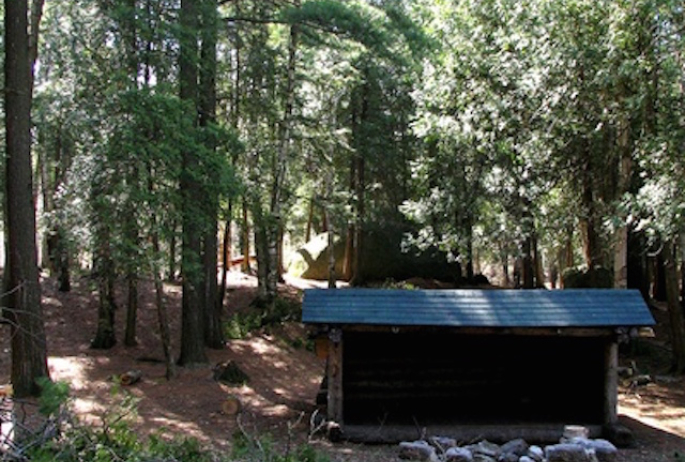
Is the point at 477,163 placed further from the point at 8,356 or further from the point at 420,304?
the point at 8,356

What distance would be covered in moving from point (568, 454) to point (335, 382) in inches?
133

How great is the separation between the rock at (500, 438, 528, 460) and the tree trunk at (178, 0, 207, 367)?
6.37 metres

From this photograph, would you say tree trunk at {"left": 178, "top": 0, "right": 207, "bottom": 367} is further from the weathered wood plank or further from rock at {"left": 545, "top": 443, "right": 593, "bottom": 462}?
rock at {"left": 545, "top": 443, "right": 593, "bottom": 462}

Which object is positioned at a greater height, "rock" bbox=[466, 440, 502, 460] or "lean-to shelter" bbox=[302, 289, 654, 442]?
"lean-to shelter" bbox=[302, 289, 654, 442]

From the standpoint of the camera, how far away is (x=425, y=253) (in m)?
23.8

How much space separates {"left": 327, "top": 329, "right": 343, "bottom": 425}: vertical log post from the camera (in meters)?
9.50

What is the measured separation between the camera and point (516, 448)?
8680mm

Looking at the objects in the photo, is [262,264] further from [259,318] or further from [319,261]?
[319,261]

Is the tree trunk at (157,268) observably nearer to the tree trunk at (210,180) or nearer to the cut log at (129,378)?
the cut log at (129,378)

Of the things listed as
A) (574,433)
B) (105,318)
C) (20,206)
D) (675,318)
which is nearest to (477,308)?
(574,433)

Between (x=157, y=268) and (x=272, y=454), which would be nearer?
(x=272, y=454)

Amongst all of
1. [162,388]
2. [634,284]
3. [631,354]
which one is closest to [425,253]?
[634,284]

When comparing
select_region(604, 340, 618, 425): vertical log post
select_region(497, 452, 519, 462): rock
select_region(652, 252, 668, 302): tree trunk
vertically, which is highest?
select_region(652, 252, 668, 302): tree trunk

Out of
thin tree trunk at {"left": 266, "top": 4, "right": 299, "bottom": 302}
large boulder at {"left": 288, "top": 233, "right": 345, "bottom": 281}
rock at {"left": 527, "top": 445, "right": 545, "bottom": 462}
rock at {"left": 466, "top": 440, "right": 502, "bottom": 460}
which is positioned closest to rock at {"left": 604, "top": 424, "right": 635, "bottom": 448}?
rock at {"left": 527, "top": 445, "right": 545, "bottom": 462}
